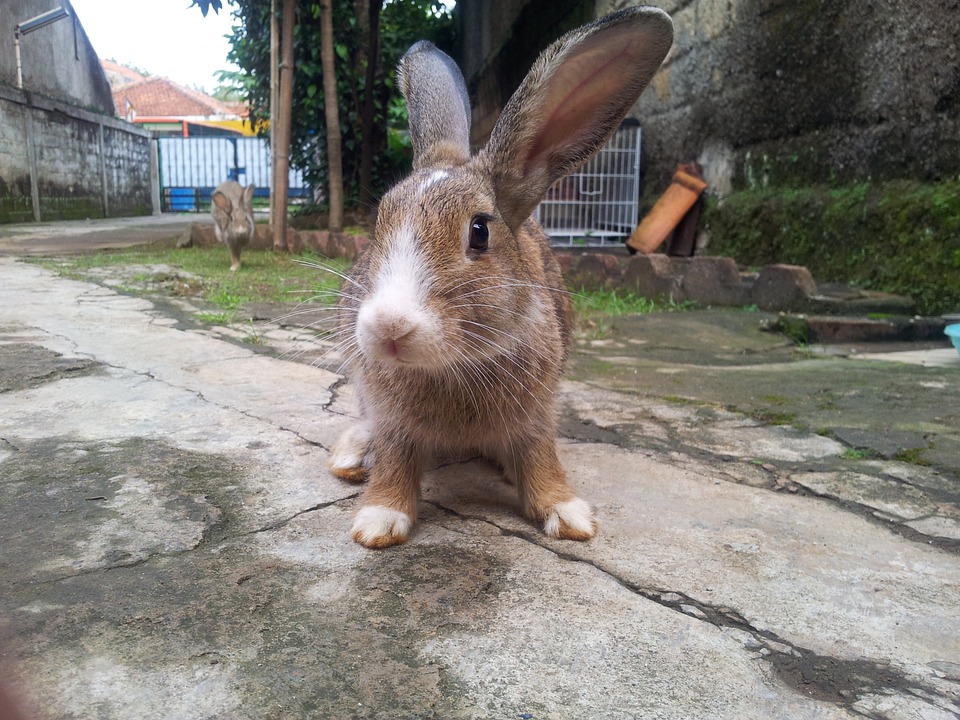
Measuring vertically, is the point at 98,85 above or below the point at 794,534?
above

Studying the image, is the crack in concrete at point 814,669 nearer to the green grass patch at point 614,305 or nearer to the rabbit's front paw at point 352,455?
the rabbit's front paw at point 352,455

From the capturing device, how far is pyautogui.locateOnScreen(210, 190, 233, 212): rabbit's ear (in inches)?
320

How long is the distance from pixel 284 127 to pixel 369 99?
2.33m

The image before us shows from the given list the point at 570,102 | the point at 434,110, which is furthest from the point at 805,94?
the point at 570,102

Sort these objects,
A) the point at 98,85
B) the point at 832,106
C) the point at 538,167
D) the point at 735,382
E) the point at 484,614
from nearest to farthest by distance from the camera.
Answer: the point at 484,614, the point at 538,167, the point at 735,382, the point at 832,106, the point at 98,85

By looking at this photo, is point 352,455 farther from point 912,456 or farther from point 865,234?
point 865,234

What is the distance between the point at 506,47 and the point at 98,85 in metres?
14.4

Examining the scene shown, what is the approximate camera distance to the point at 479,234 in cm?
191

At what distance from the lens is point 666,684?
128 cm

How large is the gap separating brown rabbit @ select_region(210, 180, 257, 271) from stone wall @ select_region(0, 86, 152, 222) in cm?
849

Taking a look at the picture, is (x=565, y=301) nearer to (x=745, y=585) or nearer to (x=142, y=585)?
(x=745, y=585)

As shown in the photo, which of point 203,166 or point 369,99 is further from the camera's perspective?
point 203,166

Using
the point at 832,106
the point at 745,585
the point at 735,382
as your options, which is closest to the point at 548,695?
the point at 745,585

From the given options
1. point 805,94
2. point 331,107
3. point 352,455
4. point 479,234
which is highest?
point 331,107
